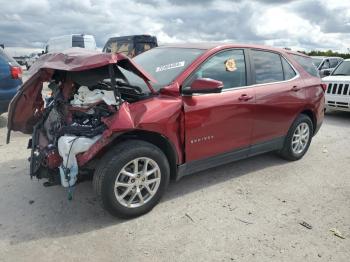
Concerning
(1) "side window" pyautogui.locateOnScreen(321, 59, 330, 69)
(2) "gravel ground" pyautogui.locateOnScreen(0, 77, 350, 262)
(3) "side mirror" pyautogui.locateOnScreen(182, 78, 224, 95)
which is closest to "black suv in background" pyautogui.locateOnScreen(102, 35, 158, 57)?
(1) "side window" pyautogui.locateOnScreen(321, 59, 330, 69)

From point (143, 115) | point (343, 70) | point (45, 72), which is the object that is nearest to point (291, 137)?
point (143, 115)

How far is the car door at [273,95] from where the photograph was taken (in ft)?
14.5

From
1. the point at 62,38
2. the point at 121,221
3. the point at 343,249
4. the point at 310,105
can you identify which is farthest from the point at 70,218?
the point at 62,38

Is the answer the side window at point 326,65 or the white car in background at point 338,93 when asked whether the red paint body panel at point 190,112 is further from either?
the side window at point 326,65

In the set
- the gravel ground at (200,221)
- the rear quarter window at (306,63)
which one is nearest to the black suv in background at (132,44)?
the rear quarter window at (306,63)

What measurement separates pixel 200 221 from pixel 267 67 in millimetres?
2317

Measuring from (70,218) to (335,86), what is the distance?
7887 millimetres

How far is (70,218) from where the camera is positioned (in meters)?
3.48

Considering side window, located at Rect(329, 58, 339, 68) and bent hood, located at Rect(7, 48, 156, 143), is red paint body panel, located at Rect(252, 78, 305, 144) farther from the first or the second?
side window, located at Rect(329, 58, 339, 68)

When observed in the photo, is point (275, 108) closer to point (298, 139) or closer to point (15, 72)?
point (298, 139)

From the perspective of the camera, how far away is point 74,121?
11.6 feet

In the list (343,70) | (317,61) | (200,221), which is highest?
(317,61)

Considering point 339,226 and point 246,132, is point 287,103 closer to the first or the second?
point 246,132

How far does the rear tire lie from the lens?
16.5 ft
